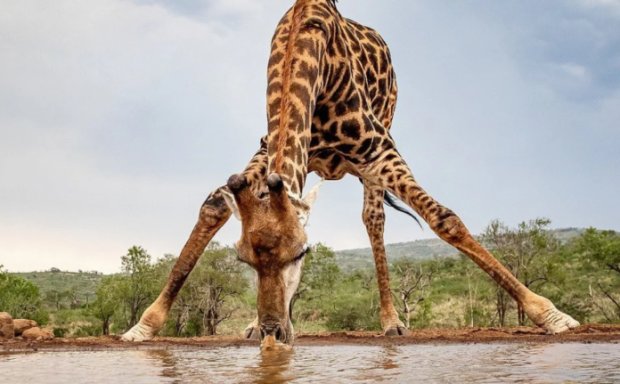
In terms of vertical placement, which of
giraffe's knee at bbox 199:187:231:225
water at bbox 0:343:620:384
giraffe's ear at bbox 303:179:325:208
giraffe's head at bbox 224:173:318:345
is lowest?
water at bbox 0:343:620:384

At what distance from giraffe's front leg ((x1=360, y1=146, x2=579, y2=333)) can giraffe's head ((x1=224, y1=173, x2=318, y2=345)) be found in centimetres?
269

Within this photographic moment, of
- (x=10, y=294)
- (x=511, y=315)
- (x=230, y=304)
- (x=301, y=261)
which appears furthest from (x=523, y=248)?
(x=301, y=261)

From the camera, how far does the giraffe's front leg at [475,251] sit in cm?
729

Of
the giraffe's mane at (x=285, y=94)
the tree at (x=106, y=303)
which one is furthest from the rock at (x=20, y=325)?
the tree at (x=106, y=303)

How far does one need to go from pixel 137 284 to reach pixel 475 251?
2955 cm

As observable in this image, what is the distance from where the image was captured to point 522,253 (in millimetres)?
34625

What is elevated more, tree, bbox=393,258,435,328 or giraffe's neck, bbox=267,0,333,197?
giraffe's neck, bbox=267,0,333,197

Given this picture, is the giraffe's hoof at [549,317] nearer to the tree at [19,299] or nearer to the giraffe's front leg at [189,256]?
the giraffe's front leg at [189,256]

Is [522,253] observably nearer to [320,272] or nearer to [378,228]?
[320,272]

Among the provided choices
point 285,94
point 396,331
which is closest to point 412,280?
point 396,331

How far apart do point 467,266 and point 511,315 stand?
17.3m

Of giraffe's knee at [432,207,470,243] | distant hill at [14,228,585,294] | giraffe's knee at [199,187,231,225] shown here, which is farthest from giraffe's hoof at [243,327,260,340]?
distant hill at [14,228,585,294]

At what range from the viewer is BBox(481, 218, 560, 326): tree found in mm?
32769

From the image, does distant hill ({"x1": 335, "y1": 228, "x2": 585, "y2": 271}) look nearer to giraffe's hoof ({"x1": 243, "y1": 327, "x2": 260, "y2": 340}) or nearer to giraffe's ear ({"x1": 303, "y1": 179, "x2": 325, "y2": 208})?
giraffe's hoof ({"x1": 243, "y1": 327, "x2": 260, "y2": 340})
